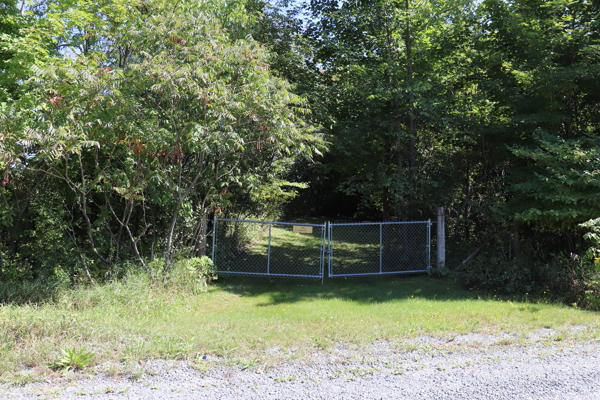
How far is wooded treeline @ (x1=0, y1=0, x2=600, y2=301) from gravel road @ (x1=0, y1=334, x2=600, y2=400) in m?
3.43

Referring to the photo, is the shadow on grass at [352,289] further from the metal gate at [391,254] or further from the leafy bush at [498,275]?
the leafy bush at [498,275]

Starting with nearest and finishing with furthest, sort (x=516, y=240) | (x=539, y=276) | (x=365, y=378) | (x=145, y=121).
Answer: (x=365, y=378) → (x=145, y=121) → (x=539, y=276) → (x=516, y=240)

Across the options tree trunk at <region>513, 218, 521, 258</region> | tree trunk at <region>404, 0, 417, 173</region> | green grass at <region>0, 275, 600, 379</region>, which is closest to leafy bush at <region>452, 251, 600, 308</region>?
tree trunk at <region>513, 218, 521, 258</region>

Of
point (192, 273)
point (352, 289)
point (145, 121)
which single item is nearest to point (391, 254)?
point (352, 289)

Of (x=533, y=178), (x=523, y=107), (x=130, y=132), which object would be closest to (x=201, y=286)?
(x=130, y=132)

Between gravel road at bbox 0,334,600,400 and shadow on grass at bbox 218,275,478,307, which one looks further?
shadow on grass at bbox 218,275,478,307

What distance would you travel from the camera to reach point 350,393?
374cm

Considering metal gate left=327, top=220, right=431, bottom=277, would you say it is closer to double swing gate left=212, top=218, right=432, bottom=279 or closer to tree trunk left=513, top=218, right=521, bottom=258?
double swing gate left=212, top=218, right=432, bottom=279

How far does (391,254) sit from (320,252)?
186 centimetres

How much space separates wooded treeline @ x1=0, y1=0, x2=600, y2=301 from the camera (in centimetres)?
679

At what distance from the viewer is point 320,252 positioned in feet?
35.1

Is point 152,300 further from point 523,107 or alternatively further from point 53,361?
point 523,107

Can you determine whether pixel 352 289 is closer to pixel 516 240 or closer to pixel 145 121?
pixel 516 240

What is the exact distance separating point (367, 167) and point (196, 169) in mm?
4929
